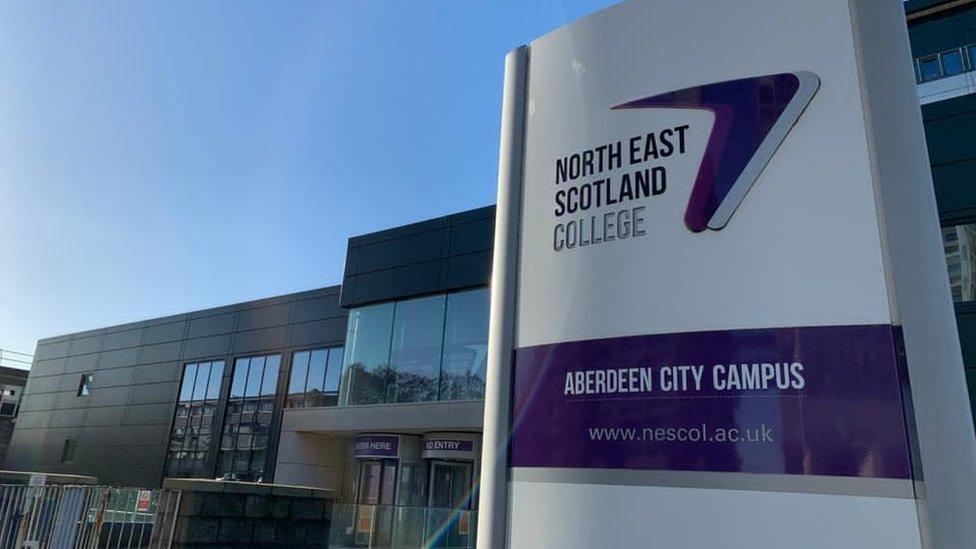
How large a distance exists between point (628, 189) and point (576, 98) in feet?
1.45

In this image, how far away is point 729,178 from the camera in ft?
6.54

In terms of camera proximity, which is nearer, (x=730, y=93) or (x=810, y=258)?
(x=810, y=258)

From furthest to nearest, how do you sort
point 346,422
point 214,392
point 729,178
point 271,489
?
1. point 214,392
2. point 346,422
3. point 271,489
4. point 729,178

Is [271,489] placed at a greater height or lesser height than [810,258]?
lesser

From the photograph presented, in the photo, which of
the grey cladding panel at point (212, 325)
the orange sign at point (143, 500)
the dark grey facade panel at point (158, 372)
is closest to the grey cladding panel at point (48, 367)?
the dark grey facade panel at point (158, 372)

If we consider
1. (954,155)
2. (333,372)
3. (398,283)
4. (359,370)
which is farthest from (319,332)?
(954,155)

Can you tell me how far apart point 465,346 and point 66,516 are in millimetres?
10582

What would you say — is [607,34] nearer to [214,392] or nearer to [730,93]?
[730,93]

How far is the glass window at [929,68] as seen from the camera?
1325 centimetres

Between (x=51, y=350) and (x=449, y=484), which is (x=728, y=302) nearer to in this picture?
(x=449, y=484)

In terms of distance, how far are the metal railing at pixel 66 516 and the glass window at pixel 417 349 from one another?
981 cm

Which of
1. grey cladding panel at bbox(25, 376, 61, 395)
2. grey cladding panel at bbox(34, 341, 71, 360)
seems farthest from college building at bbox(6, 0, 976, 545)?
grey cladding panel at bbox(34, 341, 71, 360)

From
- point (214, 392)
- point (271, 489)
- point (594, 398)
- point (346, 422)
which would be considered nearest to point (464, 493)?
point (346, 422)

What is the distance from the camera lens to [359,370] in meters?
19.9
